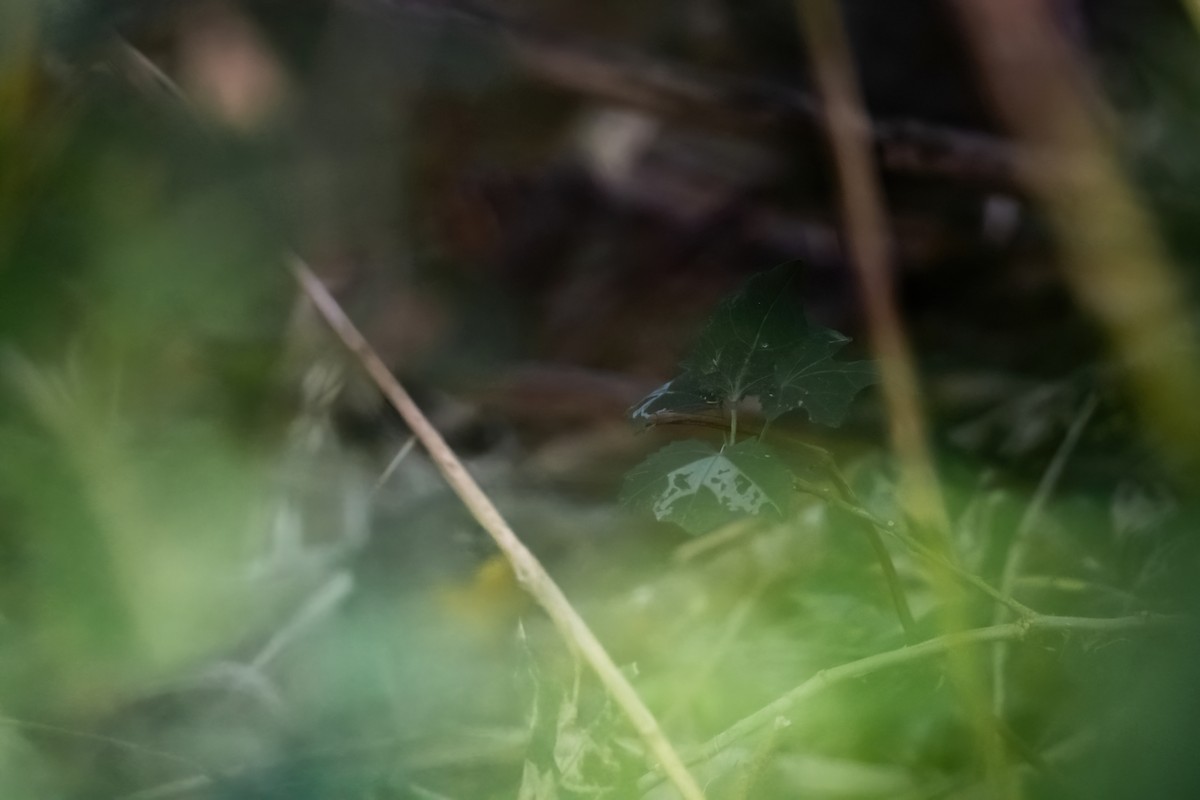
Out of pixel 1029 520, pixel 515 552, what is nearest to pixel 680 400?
pixel 515 552

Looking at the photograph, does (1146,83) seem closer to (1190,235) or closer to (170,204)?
(1190,235)

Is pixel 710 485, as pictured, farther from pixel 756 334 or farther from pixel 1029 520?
pixel 1029 520

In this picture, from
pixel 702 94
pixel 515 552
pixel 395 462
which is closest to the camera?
pixel 515 552

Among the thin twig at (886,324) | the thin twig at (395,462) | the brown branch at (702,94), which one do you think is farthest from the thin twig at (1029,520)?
the thin twig at (395,462)

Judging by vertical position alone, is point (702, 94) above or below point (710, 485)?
above

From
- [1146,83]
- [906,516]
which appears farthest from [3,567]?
[1146,83]

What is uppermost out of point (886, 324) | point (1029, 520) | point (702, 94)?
point (702, 94)
